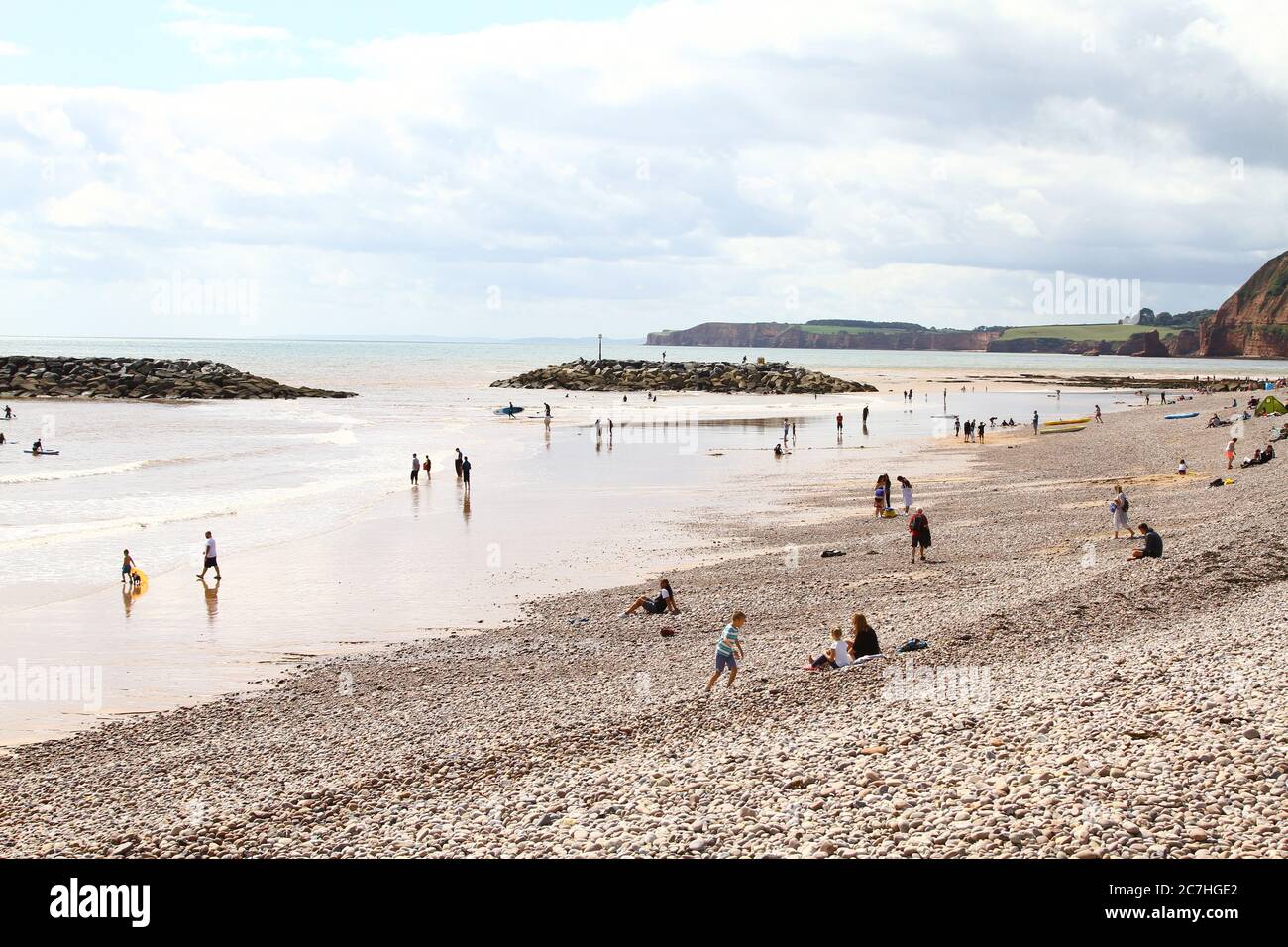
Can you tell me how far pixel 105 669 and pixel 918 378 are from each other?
476 ft

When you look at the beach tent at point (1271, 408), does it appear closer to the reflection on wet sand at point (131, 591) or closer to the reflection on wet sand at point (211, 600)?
the reflection on wet sand at point (211, 600)

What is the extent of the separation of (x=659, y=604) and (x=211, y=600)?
9.53 meters

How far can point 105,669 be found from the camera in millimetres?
16891

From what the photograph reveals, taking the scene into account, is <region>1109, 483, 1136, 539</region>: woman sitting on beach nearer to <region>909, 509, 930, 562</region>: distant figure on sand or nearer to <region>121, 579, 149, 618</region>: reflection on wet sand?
<region>909, 509, 930, 562</region>: distant figure on sand

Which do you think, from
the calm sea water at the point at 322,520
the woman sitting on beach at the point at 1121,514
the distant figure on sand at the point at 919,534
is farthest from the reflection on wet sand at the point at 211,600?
the woman sitting on beach at the point at 1121,514

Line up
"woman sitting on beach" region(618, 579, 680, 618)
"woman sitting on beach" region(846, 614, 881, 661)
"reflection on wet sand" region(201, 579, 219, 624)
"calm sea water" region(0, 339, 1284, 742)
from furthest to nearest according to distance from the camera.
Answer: "reflection on wet sand" region(201, 579, 219, 624) < "woman sitting on beach" region(618, 579, 680, 618) < "calm sea water" region(0, 339, 1284, 742) < "woman sitting on beach" region(846, 614, 881, 661)

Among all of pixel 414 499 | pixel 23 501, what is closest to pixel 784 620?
pixel 414 499

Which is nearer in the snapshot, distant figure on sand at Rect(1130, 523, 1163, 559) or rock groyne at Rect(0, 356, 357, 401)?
distant figure on sand at Rect(1130, 523, 1163, 559)

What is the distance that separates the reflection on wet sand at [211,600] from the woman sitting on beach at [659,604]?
26.5 feet

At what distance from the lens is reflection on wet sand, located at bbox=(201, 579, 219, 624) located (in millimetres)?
20544

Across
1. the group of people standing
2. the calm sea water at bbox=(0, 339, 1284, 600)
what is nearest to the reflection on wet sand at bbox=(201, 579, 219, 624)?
the calm sea water at bbox=(0, 339, 1284, 600)

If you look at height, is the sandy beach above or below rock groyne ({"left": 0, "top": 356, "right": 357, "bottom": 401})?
below

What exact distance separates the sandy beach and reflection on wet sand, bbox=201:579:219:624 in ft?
15.7

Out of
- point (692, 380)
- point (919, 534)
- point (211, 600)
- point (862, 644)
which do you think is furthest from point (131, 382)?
point (862, 644)
